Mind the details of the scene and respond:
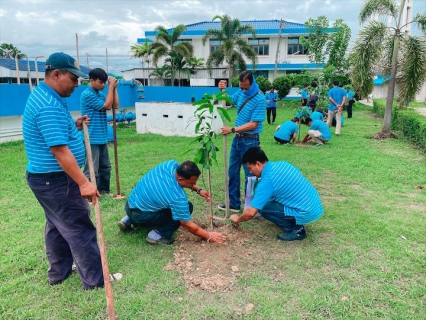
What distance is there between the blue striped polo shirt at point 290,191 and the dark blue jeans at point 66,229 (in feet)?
5.23

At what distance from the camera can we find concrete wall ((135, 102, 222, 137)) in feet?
34.3

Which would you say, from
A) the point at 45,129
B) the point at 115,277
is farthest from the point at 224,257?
the point at 45,129

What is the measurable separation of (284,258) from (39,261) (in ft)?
7.70

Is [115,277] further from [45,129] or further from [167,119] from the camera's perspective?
[167,119]

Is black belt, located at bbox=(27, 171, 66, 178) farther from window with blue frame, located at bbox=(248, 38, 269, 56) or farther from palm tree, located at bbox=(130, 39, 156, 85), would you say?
window with blue frame, located at bbox=(248, 38, 269, 56)

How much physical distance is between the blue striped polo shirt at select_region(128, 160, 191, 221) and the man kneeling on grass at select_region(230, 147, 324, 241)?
653 mm

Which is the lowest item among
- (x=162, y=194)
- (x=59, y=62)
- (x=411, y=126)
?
(x=162, y=194)

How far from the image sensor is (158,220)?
3420mm

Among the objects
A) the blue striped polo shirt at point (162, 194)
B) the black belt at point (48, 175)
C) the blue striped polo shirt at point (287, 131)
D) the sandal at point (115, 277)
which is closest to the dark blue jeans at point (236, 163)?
the blue striped polo shirt at point (162, 194)

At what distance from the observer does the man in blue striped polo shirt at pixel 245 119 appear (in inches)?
158

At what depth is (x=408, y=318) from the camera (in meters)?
2.42

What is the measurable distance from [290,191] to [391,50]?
879cm

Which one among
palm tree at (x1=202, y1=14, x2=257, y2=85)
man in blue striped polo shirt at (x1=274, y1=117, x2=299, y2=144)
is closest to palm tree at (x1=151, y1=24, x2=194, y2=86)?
palm tree at (x1=202, y1=14, x2=257, y2=85)

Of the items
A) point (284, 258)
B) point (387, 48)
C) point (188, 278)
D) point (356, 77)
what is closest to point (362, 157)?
point (356, 77)
